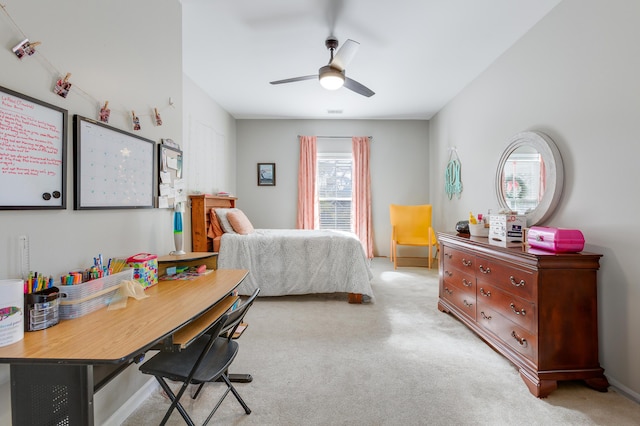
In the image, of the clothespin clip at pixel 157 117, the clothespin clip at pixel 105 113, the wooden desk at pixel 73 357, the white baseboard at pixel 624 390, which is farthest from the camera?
the clothespin clip at pixel 157 117

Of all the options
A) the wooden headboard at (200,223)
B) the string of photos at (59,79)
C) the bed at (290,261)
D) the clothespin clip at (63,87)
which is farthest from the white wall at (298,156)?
the clothespin clip at (63,87)

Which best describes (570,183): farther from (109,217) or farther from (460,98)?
(109,217)

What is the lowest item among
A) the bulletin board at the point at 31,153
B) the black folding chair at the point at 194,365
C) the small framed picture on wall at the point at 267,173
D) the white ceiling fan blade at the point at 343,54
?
the black folding chair at the point at 194,365

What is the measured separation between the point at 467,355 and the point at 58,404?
240 centimetres

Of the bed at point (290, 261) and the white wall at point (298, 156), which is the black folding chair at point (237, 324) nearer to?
the bed at point (290, 261)

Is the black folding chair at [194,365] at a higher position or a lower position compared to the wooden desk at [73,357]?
lower

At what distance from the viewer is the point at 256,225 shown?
19.0 ft

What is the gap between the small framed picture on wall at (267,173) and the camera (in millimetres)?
5723

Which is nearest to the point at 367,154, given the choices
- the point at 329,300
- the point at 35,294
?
the point at 329,300

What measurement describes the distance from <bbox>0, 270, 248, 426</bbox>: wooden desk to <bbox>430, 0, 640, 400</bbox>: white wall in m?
2.47

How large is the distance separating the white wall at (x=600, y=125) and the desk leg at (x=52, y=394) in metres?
2.72

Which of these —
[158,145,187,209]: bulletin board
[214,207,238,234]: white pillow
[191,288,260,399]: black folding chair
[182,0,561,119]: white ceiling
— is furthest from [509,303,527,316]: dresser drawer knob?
[214,207,238,234]: white pillow

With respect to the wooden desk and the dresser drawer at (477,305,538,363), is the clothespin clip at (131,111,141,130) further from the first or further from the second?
the dresser drawer at (477,305,538,363)

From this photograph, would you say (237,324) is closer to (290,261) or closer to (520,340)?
(520,340)
